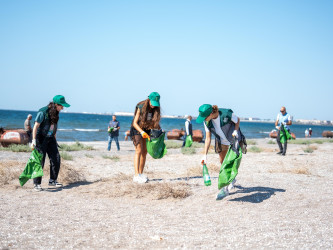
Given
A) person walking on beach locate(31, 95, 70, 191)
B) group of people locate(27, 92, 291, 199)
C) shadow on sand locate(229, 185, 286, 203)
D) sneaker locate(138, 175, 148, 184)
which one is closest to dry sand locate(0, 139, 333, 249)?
shadow on sand locate(229, 185, 286, 203)

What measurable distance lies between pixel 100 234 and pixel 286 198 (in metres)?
2.98

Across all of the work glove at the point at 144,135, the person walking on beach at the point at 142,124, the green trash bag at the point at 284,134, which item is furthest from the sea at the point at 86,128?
the work glove at the point at 144,135

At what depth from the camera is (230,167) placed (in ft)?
17.9

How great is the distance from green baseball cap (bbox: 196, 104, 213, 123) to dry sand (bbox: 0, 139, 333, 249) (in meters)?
1.33

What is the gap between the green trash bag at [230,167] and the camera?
532 cm

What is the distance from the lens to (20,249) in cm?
363

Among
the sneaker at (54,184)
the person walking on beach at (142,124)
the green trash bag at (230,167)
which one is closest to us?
the green trash bag at (230,167)

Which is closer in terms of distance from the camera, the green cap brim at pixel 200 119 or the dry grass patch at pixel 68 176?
the green cap brim at pixel 200 119

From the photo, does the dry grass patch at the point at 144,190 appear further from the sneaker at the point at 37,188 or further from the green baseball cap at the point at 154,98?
the green baseball cap at the point at 154,98

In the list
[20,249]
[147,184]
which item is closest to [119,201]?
[147,184]

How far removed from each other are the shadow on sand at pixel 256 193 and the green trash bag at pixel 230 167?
447mm

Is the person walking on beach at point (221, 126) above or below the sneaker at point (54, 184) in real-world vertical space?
above

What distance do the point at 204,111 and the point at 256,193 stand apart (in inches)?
68.2

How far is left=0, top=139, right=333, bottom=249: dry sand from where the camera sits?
3.88 metres
